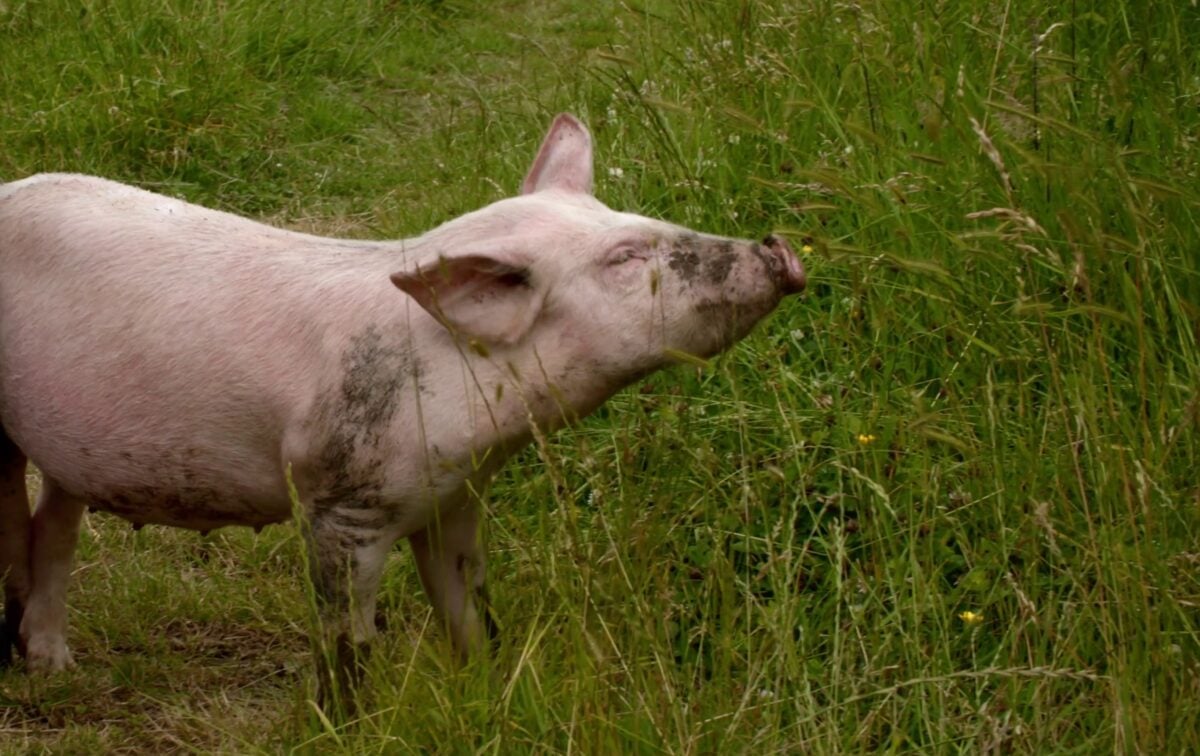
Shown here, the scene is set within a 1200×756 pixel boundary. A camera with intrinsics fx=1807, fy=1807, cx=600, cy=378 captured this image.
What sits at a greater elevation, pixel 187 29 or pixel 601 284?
pixel 601 284

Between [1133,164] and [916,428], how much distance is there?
1.03m

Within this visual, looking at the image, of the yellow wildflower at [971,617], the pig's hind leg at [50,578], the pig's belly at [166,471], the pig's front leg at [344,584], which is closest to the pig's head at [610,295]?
the pig's front leg at [344,584]

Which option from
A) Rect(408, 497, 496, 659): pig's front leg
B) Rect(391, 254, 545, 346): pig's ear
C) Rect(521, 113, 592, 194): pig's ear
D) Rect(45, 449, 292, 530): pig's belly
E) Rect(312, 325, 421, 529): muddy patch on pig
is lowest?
Rect(408, 497, 496, 659): pig's front leg

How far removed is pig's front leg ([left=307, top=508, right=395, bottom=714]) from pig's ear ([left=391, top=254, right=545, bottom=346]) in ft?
1.37

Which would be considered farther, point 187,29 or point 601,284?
point 187,29

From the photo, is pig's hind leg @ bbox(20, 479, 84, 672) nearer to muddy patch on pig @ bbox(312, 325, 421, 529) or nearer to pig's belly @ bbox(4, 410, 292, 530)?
pig's belly @ bbox(4, 410, 292, 530)

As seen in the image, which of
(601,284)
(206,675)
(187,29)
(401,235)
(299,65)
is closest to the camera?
(601,284)

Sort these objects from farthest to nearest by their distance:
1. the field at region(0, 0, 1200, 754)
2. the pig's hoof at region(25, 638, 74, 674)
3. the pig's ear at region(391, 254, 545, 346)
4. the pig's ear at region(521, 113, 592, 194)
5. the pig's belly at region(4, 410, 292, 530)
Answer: the pig's hoof at region(25, 638, 74, 674) → the pig's ear at region(521, 113, 592, 194) → the pig's belly at region(4, 410, 292, 530) → the pig's ear at region(391, 254, 545, 346) → the field at region(0, 0, 1200, 754)

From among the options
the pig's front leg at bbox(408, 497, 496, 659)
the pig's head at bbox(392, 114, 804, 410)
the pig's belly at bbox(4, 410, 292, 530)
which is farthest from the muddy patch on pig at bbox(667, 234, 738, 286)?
the pig's belly at bbox(4, 410, 292, 530)

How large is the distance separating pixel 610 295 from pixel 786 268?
1.07 feet

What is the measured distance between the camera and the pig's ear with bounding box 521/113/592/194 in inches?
143

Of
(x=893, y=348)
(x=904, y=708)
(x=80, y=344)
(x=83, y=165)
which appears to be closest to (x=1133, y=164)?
(x=893, y=348)

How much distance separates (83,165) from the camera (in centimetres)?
608

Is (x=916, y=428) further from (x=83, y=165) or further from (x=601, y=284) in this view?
(x=83, y=165)
